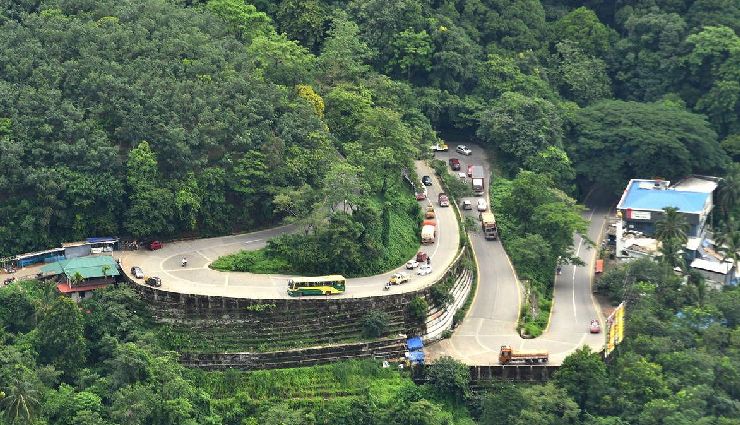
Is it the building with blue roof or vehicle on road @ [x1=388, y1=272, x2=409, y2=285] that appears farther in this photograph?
the building with blue roof

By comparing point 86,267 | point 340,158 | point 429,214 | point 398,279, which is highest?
point 340,158

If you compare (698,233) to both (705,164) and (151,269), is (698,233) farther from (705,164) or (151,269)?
(151,269)

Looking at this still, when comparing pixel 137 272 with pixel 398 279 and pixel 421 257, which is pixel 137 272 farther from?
pixel 421 257

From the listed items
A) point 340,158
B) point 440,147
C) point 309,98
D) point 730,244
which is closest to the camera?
point 340,158

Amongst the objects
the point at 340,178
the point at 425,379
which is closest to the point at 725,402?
the point at 425,379

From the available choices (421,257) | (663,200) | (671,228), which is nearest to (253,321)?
(421,257)

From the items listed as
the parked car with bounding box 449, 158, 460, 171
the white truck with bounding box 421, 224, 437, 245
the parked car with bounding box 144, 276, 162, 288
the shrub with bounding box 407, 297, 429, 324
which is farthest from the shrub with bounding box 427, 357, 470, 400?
the parked car with bounding box 449, 158, 460, 171

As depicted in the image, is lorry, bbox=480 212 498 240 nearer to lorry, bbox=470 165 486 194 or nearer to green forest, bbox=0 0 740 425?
green forest, bbox=0 0 740 425
